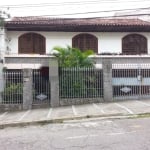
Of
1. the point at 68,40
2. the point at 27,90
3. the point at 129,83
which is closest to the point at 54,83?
the point at 27,90

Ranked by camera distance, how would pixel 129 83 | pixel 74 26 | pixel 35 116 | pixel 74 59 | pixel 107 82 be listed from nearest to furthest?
pixel 35 116 → pixel 107 82 → pixel 129 83 → pixel 74 59 → pixel 74 26

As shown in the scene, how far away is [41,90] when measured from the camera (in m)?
19.8

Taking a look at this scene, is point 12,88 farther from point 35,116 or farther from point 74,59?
point 35,116

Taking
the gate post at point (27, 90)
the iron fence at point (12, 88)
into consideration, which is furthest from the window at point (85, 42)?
the iron fence at point (12, 88)

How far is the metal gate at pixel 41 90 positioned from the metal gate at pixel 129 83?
376 cm

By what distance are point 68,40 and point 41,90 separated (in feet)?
19.0

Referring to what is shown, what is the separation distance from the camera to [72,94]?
770 inches

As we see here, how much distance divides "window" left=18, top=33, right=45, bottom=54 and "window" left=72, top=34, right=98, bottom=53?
2.27 metres

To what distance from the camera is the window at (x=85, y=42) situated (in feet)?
80.4

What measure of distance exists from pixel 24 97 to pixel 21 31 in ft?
21.0

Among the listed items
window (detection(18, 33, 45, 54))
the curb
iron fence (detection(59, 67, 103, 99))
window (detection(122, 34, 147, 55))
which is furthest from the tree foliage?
the curb

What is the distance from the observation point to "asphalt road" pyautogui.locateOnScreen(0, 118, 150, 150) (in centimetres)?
863

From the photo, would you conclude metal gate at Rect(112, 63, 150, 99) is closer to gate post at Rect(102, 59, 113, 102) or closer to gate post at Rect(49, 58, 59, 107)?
gate post at Rect(102, 59, 113, 102)

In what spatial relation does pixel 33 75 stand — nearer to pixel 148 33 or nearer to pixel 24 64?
pixel 24 64
